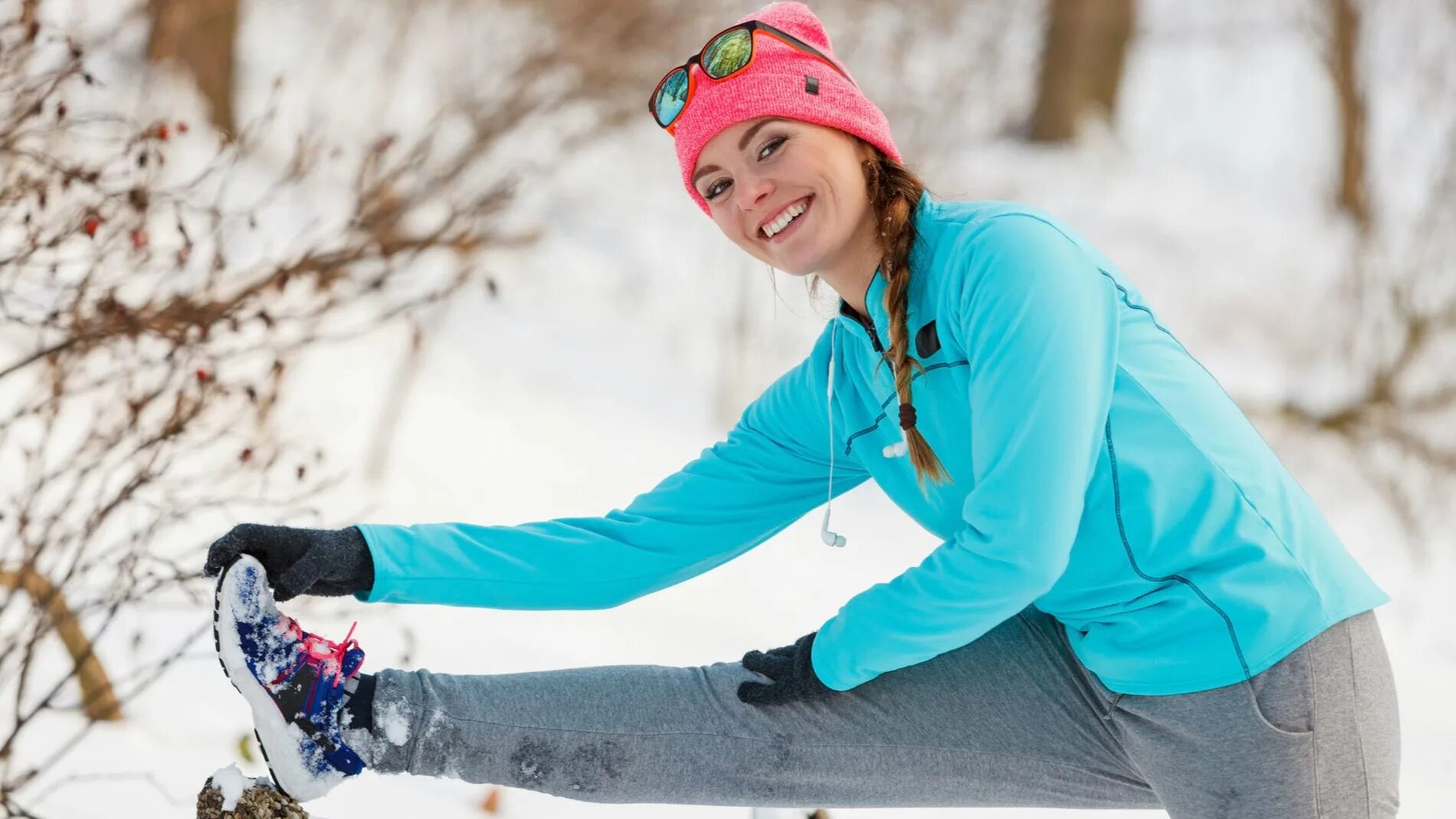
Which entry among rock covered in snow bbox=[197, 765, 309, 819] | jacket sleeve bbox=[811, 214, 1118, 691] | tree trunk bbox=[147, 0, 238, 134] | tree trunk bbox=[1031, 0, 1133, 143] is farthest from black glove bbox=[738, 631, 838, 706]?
tree trunk bbox=[1031, 0, 1133, 143]

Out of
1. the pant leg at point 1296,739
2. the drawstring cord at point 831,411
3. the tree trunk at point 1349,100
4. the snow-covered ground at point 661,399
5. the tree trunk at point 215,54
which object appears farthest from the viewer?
the tree trunk at point 1349,100

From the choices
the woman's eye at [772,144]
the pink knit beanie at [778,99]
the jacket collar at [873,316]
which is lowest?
the jacket collar at [873,316]

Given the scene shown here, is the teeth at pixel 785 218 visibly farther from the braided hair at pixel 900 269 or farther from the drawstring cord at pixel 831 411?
the drawstring cord at pixel 831 411

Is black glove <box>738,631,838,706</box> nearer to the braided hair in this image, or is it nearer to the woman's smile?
the braided hair

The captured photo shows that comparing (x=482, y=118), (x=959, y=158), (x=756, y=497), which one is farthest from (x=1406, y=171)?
(x=756, y=497)

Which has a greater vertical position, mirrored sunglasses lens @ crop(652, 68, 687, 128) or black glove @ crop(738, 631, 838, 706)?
mirrored sunglasses lens @ crop(652, 68, 687, 128)

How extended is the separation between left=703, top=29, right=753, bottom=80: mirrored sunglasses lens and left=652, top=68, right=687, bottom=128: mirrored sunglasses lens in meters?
0.05

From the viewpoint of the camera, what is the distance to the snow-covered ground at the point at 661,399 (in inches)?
124

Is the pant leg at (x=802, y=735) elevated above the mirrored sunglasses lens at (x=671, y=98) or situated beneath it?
situated beneath

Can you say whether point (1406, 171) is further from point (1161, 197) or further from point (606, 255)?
point (606, 255)

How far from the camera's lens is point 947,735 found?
6.88ft

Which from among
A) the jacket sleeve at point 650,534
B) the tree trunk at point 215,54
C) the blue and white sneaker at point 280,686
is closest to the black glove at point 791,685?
the jacket sleeve at point 650,534

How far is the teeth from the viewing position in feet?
6.80

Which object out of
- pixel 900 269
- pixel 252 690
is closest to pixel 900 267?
pixel 900 269
